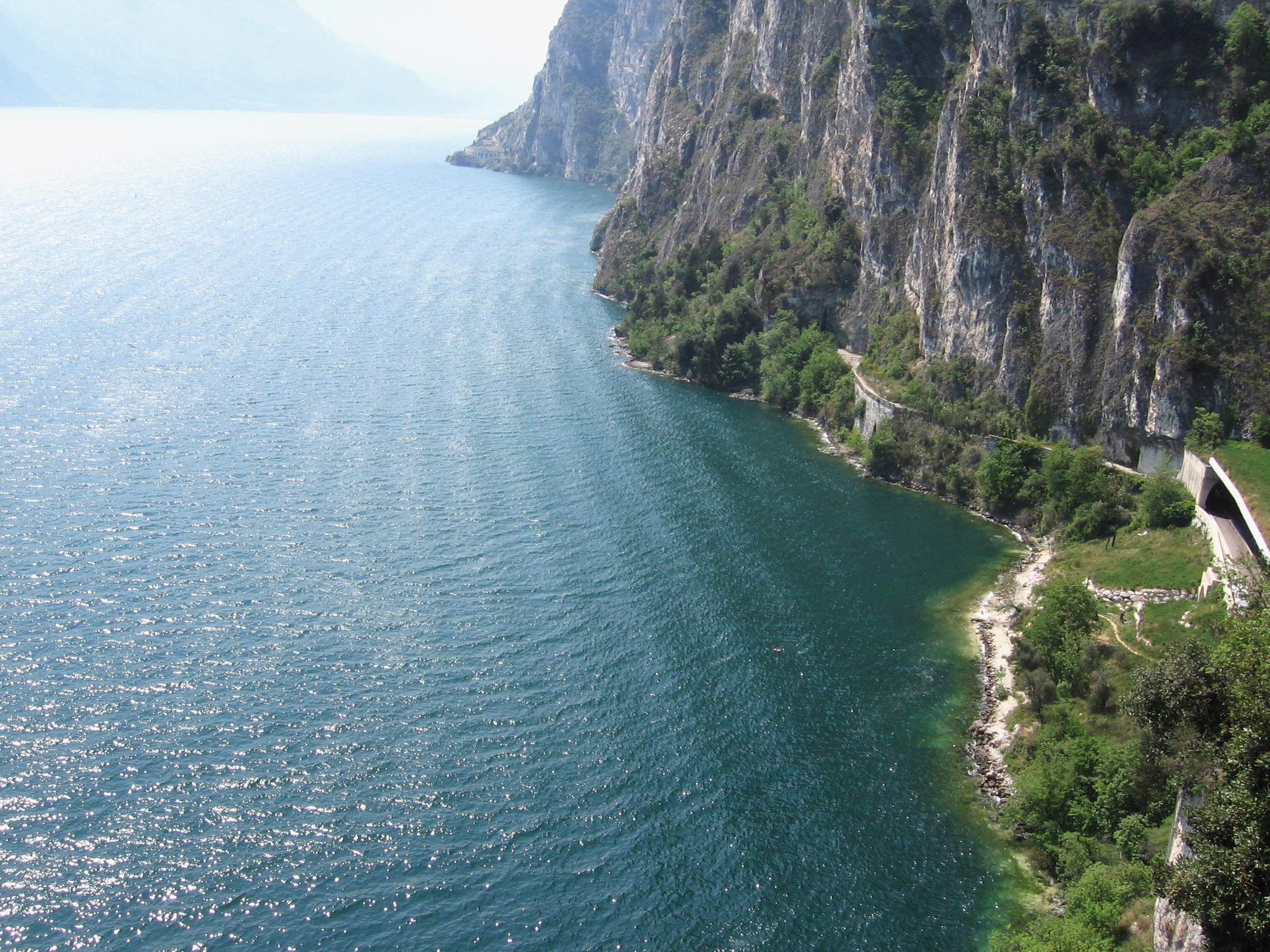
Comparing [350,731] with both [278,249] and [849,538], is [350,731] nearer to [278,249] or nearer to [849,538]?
[849,538]

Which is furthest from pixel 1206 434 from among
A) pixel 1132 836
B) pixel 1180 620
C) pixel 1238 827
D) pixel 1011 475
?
pixel 1238 827

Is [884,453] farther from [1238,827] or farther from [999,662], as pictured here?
[1238,827]

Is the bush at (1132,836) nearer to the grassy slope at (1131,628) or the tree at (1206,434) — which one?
the grassy slope at (1131,628)

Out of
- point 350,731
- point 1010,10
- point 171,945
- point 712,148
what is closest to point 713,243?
point 712,148

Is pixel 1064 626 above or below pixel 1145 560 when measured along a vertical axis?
below

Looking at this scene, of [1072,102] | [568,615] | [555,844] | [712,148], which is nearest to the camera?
[555,844]

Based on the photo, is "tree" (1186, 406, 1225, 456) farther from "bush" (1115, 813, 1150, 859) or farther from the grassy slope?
"bush" (1115, 813, 1150, 859)

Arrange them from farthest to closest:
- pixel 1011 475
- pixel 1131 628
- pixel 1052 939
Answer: pixel 1011 475 < pixel 1131 628 < pixel 1052 939

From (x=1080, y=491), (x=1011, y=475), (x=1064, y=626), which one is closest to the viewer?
(x=1064, y=626)
